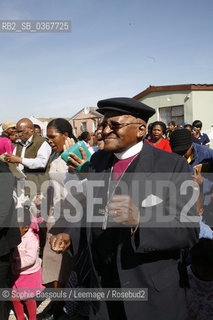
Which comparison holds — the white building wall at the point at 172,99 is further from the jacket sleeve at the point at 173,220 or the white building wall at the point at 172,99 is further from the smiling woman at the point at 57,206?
the jacket sleeve at the point at 173,220

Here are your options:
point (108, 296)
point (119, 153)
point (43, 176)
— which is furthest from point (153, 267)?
point (43, 176)

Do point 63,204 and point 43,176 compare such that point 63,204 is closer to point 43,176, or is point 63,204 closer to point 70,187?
point 70,187

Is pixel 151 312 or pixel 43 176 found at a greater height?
pixel 43 176

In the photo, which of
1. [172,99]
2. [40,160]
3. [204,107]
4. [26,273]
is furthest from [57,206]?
[172,99]

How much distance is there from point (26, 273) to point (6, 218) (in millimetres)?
965

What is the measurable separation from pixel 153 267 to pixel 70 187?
53.8 inches

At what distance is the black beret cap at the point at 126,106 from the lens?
5.68 feet

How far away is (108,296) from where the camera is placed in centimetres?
176

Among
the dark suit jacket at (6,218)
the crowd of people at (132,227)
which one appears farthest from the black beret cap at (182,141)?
the dark suit jacket at (6,218)

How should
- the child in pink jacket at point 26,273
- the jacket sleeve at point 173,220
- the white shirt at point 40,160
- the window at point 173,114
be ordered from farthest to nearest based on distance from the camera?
the window at point 173,114 → the white shirt at point 40,160 → the child in pink jacket at point 26,273 → the jacket sleeve at point 173,220

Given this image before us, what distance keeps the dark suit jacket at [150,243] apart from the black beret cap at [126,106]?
9.4 inches

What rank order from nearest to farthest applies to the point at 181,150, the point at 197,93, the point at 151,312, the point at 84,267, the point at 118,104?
the point at 151,312, the point at 118,104, the point at 84,267, the point at 181,150, the point at 197,93

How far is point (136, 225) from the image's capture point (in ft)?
4.65

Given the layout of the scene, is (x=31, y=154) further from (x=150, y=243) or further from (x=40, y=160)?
(x=150, y=243)
